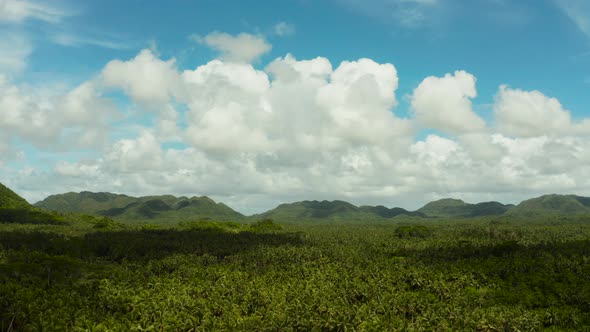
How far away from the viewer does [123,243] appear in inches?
6299

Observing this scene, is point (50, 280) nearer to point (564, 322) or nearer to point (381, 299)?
point (381, 299)

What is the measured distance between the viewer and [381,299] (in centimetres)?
9662

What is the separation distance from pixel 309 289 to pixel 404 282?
2653 centimetres

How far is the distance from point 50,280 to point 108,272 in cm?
1494

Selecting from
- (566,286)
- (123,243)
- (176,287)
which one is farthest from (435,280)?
(123,243)

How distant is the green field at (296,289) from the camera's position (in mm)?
82562

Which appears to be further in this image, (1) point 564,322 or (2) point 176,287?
(2) point 176,287

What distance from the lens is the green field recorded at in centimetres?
8256

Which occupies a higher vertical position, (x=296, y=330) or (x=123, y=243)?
(x=123, y=243)

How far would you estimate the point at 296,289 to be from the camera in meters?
102

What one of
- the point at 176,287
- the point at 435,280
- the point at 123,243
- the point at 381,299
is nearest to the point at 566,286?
the point at 435,280

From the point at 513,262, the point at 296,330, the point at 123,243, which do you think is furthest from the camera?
the point at 123,243

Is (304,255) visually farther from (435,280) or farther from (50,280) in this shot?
(50,280)

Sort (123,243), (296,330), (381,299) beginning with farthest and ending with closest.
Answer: (123,243) → (381,299) → (296,330)
